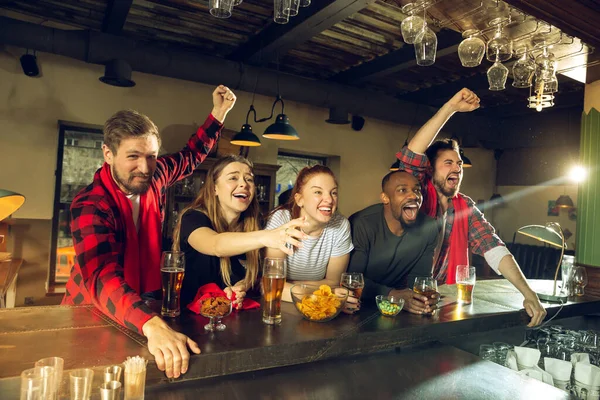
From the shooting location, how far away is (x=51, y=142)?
483 centimetres

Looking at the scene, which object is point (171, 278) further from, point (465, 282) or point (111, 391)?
point (465, 282)

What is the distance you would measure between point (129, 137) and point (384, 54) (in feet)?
13.5

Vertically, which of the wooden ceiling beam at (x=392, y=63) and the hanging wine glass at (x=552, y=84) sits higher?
the wooden ceiling beam at (x=392, y=63)

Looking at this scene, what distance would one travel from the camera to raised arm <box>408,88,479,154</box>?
2.23 metres

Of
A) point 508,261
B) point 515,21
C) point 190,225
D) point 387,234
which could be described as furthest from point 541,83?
point 190,225

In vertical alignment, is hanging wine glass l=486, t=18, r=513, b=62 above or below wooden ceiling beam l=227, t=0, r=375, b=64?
below

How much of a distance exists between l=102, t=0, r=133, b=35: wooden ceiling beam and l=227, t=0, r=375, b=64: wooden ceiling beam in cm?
135

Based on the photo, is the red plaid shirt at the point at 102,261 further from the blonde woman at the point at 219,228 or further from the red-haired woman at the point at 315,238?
the red-haired woman at the point at 315,238

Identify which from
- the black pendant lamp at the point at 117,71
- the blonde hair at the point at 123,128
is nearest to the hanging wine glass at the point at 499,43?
the blonde hair at the point at 123,128

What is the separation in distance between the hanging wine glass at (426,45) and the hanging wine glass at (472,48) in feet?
0.43

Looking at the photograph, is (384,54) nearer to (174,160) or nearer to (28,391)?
(174,160)

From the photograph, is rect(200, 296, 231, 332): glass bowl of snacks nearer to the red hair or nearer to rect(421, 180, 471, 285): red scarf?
the red hair

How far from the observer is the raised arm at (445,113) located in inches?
88.0

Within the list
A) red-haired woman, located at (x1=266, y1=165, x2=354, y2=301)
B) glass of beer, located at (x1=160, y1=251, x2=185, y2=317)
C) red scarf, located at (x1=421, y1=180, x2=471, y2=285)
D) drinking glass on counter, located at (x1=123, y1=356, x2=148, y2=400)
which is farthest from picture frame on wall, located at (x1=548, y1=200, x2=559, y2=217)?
drinking glass on counter, located at (x1=123, y1=356, x2=148, y2=400)
